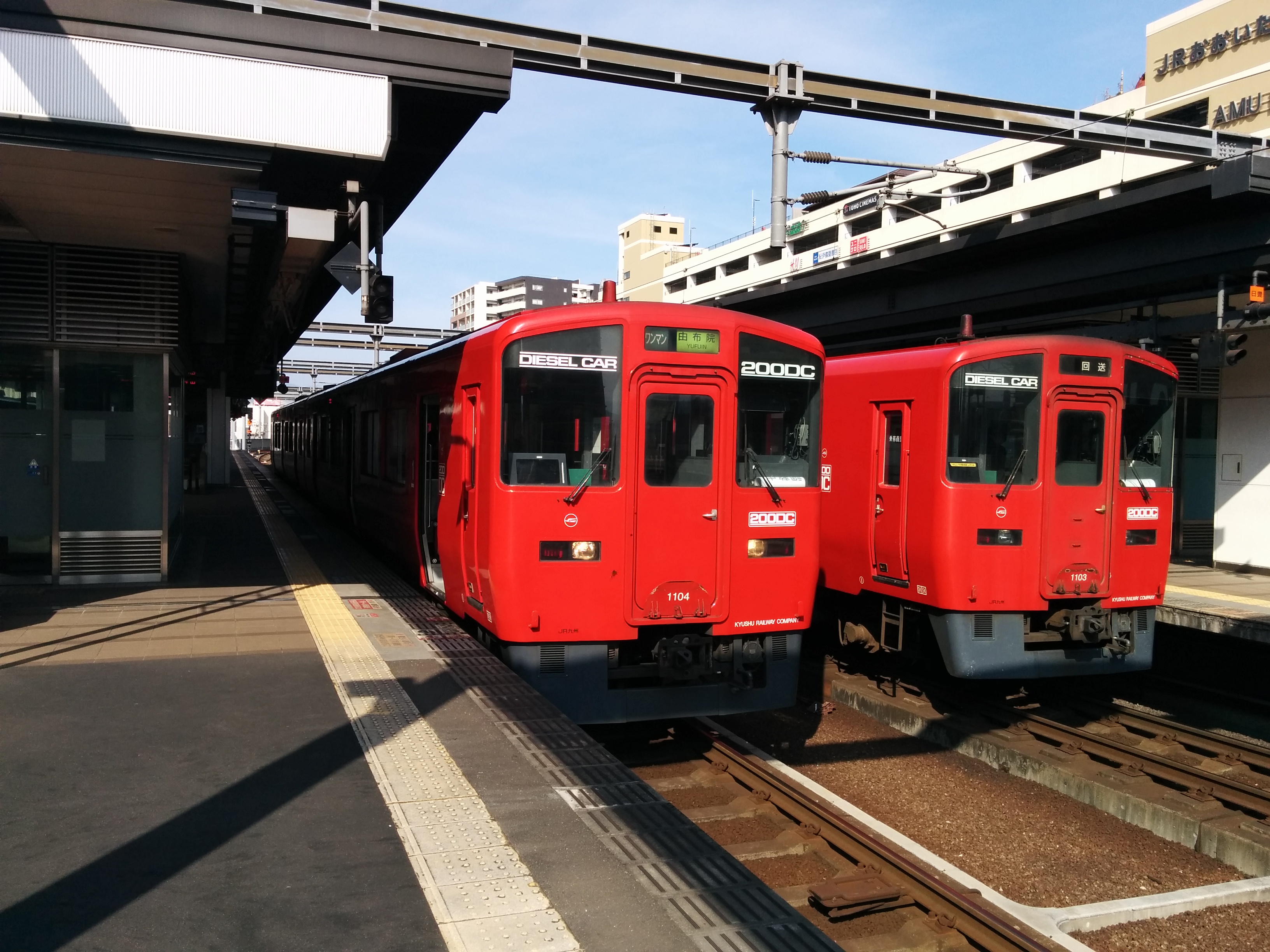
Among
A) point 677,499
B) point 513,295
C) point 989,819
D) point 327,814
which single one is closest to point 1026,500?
point 989,819

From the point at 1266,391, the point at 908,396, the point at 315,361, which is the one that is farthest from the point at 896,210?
the point at 908,396

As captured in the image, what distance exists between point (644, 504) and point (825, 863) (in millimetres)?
2547

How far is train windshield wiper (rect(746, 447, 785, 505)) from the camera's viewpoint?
723 centimetres

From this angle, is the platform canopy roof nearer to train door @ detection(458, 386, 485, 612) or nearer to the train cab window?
train door @ detection(458, 386, 485, 612)

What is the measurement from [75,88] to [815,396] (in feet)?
19.1

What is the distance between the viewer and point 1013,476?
28.2 feet

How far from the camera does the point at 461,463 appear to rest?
310 inches

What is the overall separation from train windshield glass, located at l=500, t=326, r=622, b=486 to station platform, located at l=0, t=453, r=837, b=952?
149 centimetres

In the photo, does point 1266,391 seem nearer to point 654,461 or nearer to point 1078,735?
point 1078,735

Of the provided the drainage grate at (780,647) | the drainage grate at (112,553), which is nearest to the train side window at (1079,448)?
the drainage grate at (780,647)

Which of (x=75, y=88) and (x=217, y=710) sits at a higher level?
(x=75, y=88)

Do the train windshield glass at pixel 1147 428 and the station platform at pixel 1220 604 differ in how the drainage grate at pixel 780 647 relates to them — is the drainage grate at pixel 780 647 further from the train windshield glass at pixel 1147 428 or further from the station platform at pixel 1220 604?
the station platform at pixel 1220 604

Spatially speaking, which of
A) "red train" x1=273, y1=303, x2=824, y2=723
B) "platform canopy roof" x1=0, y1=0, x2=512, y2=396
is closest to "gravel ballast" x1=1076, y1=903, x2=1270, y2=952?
"red train" x1=273, y1=303, x2=824, y2=723

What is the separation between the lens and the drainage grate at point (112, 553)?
35.2 feet
